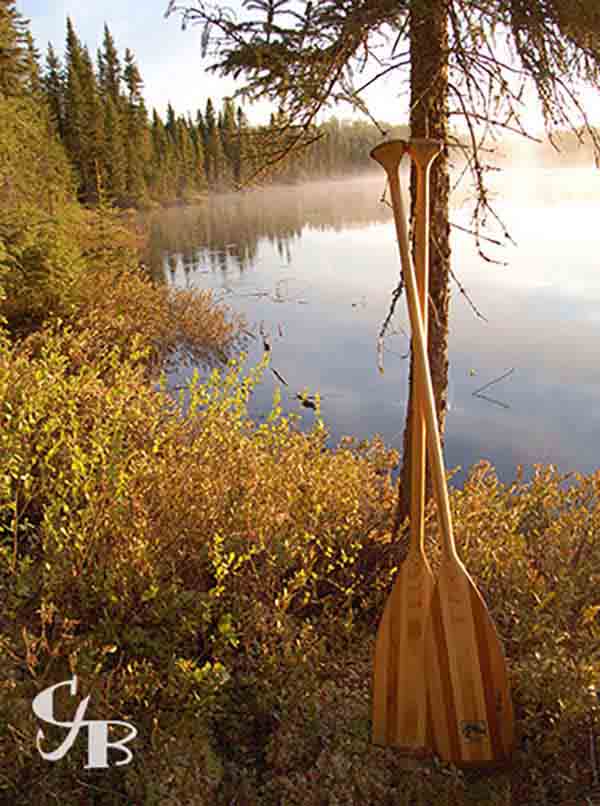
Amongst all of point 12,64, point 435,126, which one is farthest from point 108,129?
point 435,126

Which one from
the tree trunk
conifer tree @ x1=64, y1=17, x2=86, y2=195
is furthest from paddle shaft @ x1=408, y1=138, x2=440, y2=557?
conifer tree @ x1=64, y1=17, x2=86, y2=195

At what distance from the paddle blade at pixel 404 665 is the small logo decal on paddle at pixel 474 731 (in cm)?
15

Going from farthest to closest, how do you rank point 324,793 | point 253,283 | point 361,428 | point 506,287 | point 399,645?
point 253,283 < point 506,287 < point 361,428 < point 399,645 < point 324,793

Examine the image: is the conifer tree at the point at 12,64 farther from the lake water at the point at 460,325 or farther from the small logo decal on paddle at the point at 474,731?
the small logo decal on paddle at the point at 474,731

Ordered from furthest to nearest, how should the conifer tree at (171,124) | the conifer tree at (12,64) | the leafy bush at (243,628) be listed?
1. the conifer tree at (171,124)
2. the conifer tree at (12,64)
3. the leafy bush at (243,628)

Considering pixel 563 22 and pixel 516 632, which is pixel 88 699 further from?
pixel 563 22

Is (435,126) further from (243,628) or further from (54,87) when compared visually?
(54,87)

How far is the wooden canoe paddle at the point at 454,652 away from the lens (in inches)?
84.8

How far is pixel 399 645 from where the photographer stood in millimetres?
2277

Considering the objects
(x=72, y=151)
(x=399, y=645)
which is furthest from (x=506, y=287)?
(x=72, y=151)

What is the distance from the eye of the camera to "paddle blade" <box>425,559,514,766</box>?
84.6 inches

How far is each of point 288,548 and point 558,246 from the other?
14824 millimetres

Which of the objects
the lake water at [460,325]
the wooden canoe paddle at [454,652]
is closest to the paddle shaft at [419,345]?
the wooden canoe paddle at [454,652]

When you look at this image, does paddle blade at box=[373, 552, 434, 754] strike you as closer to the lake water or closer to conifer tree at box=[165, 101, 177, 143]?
the lake water
